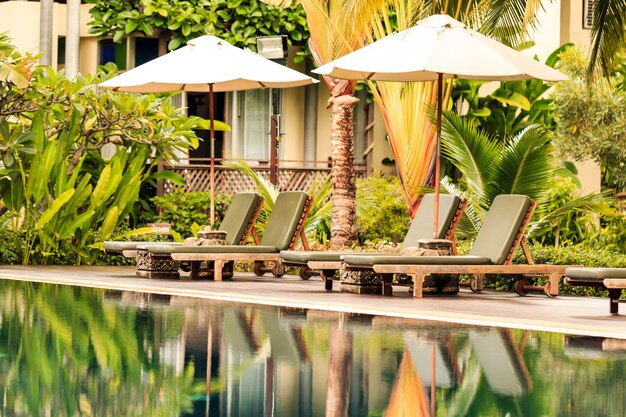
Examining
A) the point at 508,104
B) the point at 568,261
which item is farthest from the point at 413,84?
the point at 508,104

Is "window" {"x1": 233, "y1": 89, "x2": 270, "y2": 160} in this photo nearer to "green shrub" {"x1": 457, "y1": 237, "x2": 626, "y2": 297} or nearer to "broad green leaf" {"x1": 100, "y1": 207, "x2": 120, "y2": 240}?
"broad green leaf" {"x1": 100, "y1": 207, "x2": 120, "y2": 240}

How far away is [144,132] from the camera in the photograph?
73.4 feet

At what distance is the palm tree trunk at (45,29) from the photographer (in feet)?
94.2

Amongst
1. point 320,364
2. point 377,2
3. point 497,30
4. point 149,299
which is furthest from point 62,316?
point 497,30

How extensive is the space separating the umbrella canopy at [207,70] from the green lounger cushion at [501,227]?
3.97m

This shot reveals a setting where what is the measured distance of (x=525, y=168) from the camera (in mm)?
18312

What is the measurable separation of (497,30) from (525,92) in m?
7.41

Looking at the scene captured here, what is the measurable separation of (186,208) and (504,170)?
9502 millimetres

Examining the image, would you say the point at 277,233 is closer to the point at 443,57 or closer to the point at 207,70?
the point at 207,70

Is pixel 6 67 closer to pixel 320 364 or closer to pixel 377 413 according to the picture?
pixel 320 364

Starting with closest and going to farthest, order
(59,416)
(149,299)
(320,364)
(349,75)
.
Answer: (59,416), (320,364), (149,299), (349,75)

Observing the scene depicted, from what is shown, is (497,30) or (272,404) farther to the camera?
(497,30)

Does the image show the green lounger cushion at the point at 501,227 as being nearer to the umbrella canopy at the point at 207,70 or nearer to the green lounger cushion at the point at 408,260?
the green lounger cushion at the point at 408,260

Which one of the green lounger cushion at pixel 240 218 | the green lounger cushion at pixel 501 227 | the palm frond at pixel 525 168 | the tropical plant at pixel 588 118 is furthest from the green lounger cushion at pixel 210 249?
the tropical plant at pixel 588 118
